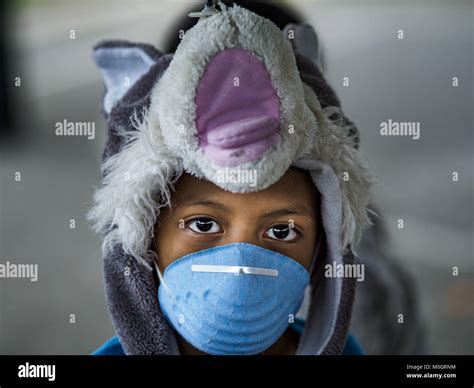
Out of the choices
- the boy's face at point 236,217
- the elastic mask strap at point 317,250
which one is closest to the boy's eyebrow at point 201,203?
the boy's face at point 236,217

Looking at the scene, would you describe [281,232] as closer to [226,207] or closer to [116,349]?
[226,207]

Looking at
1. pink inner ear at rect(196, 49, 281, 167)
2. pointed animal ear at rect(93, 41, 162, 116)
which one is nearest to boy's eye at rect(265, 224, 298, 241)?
pink inner ear at rect(196, 49, 281, 167)

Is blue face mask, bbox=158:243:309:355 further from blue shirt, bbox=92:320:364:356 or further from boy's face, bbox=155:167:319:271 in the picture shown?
blue shirt, bbox=92:320:364:356

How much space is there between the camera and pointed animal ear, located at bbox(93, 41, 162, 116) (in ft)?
3.30

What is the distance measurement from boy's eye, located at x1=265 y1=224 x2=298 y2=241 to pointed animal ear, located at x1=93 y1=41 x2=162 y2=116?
28cm

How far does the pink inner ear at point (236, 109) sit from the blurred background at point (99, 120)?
0.19 metres

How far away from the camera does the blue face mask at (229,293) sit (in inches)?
36.6

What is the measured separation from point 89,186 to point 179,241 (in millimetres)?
177

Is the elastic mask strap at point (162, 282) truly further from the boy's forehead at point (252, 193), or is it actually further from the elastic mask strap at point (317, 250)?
the elastic mask strap at point (317, 250)

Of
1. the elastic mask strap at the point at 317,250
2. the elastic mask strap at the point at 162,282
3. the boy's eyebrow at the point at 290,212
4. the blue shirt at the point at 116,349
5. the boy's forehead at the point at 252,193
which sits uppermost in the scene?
the boy's forehead at the point at 252,193

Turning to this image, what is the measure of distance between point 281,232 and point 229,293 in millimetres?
106

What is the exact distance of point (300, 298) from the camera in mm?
996

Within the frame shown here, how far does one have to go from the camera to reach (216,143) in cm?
88

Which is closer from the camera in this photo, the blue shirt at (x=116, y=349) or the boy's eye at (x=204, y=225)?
the boy's eye at (x=204, y=225)
